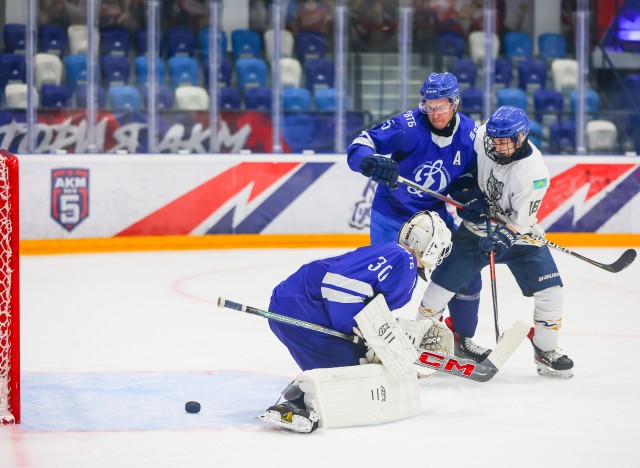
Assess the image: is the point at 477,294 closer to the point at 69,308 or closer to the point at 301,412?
the point at 301,412

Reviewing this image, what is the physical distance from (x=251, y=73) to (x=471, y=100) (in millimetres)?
1592

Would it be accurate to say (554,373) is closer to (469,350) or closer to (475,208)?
(469,350)

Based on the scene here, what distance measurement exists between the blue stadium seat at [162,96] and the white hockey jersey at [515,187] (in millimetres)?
4067

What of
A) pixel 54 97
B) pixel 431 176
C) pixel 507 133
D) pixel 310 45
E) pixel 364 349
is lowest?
pixel 364 349

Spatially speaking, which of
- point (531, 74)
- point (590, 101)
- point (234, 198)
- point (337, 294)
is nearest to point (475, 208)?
point (337, 294)

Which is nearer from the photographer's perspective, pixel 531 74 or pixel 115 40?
pixel 115 40

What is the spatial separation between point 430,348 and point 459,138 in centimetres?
86

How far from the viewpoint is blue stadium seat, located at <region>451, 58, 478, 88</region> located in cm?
863

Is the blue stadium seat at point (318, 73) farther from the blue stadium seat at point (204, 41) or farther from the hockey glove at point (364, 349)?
the hockey glove at point (364, 349)

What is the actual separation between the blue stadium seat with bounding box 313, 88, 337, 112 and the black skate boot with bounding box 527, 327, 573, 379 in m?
4.28

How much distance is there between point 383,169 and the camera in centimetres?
388

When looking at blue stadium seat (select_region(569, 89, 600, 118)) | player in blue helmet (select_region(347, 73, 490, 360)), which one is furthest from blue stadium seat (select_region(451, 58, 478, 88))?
player in blue helmet (select_region(347, 73, 490, 360))

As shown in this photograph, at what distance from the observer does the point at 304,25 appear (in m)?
8.27

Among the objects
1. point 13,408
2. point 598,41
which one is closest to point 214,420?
point 13,408
